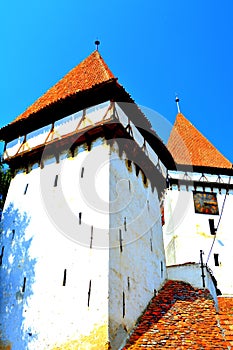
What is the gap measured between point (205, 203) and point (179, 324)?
39.6 feet

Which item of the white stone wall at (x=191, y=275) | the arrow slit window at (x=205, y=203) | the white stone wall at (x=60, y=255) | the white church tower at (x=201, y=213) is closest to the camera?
the white stone wall at (x=60, y=255)

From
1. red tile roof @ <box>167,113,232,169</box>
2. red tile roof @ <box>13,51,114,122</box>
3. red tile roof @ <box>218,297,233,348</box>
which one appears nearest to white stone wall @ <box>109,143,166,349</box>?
red tile roof @ <box>218,297,233,348</box>

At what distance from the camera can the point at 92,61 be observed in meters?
17.0

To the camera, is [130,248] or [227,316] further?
[227,316]

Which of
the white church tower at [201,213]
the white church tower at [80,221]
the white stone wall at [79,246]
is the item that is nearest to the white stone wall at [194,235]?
the white church tower at [201,213]

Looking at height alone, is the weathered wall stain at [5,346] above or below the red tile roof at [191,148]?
below

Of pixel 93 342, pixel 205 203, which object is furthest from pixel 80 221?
pixel 205 203

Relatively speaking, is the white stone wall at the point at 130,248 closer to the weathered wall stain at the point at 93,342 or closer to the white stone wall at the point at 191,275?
the weathered wall stain at the point at 93,342

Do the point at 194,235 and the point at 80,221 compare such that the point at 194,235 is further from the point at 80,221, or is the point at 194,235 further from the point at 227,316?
the point at 80,221

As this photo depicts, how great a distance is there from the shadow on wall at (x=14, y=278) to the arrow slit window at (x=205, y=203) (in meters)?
11.8

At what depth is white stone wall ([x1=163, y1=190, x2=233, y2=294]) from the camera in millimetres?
20500

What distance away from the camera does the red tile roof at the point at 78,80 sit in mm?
14406

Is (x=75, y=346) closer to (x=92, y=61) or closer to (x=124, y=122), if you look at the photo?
(x=124, y=122)

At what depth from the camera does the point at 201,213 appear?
22203 mm
